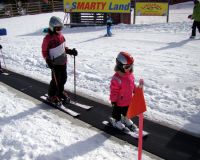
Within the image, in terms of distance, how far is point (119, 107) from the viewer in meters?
4.64

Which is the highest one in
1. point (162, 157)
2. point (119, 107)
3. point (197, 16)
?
point (197, 16)

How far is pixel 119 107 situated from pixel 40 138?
144 centimetres

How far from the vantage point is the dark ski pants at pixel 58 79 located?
5.63 m

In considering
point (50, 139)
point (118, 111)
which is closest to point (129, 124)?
point (118, 111)

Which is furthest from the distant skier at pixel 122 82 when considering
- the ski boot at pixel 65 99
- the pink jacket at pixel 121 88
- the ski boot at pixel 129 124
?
the ski boot at pixel 65 99

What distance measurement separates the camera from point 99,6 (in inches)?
705

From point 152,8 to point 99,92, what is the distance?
12.8 metres

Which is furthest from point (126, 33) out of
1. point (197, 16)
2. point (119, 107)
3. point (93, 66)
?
point (119, 107)

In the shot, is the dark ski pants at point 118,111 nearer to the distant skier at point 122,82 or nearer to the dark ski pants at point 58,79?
the distant skier at point 122,82

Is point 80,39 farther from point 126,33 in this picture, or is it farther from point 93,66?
point 93,66

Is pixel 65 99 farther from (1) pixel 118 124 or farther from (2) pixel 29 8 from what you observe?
(2) pixel 29 8

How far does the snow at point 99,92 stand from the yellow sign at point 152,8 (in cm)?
491

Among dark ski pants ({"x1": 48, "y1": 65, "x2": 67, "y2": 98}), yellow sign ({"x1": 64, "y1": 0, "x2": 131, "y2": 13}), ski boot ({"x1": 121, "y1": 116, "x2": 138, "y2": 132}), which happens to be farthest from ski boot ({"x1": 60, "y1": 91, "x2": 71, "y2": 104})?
yellow sign ({"x1": 64, "y1": 0, "x2": 131, "y2": 13})

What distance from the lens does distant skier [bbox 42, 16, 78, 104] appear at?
207 inches
